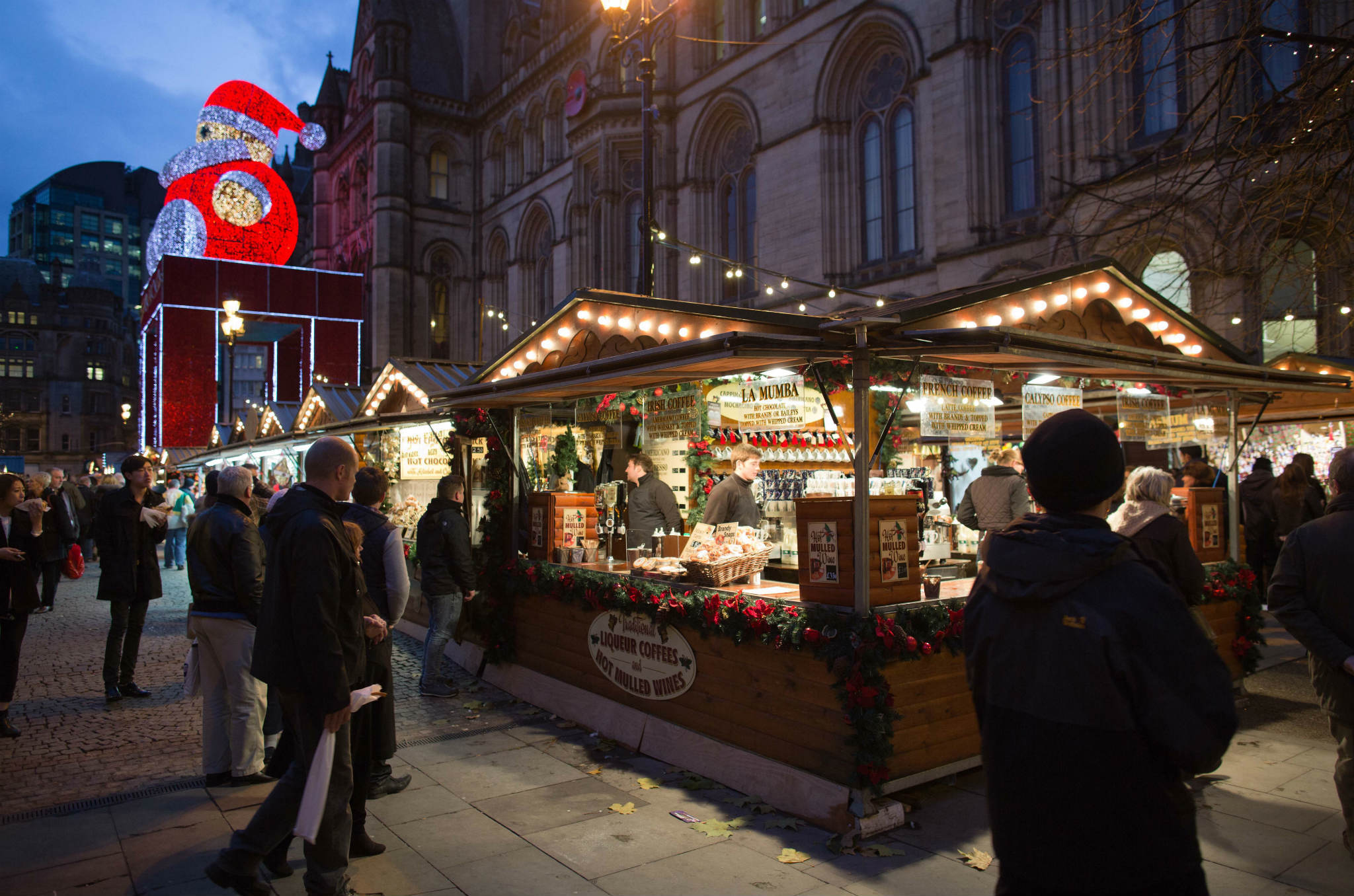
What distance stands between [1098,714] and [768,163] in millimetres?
22594

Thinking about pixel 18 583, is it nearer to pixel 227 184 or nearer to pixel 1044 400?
pixel 1044 400

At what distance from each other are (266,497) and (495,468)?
2.36m

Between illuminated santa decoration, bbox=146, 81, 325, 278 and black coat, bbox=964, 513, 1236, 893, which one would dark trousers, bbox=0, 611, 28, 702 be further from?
illuminated santa decoration, bbox=146, 81, 325, 278

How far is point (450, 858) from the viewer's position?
4.45m

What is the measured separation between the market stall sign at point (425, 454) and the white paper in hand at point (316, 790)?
7.88 meters

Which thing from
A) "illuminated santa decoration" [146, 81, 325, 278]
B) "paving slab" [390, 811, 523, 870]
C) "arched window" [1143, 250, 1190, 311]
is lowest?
"paving slab" [390, 811, 523, 870]

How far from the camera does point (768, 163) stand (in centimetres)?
2300

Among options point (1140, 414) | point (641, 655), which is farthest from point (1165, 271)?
point (641, 655)

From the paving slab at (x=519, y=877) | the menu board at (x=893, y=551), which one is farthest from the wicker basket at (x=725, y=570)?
the paving slab at (x=519, y=877)

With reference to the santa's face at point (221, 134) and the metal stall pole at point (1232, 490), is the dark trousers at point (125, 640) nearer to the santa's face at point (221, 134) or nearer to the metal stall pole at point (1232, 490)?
the metal stall pole at point (1232, 490)

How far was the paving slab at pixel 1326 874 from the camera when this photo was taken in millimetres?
3975

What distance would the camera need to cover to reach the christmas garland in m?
7.16

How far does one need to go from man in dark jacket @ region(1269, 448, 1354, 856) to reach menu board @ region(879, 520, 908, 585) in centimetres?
182

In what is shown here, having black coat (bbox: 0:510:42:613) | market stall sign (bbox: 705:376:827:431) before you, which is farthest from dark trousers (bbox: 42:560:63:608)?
market stall sign (bbox: 705:376:827:431)
